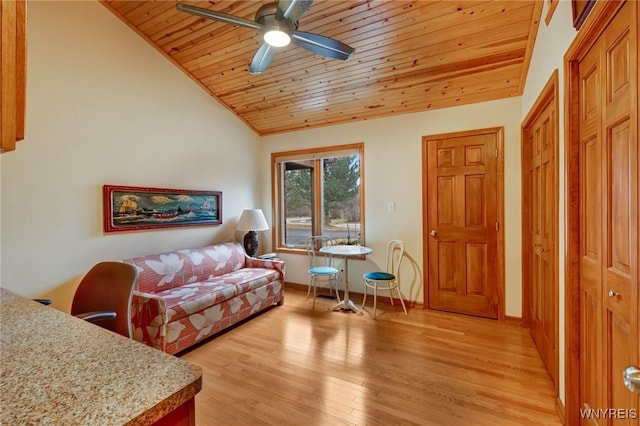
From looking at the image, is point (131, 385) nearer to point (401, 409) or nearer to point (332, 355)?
point (401, 409)

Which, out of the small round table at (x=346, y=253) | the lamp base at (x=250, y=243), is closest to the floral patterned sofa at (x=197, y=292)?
the lamp base at (x=250, y=243)

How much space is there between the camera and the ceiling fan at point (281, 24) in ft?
6.13

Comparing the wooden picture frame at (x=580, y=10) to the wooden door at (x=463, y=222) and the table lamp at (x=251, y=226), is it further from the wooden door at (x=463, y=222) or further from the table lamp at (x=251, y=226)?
the table lamp at (x=251, y=226)

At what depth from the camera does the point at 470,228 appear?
3.42 m

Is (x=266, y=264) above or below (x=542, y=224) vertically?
below

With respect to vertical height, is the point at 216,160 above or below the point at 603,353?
above

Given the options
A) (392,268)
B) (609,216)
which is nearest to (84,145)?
(392,268)

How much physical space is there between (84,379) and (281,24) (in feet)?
6.93

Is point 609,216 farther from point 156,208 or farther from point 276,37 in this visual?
point 156,208

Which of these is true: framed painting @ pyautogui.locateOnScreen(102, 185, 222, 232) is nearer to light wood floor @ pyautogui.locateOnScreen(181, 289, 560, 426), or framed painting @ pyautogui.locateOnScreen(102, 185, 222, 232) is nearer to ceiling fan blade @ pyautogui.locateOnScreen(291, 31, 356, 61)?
light wood floor @ pyautogui.locateOnScreen(181, 289, 560, 426)

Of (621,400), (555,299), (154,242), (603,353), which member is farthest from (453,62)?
(154,242)

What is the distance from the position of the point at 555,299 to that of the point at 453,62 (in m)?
2.32

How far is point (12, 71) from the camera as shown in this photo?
636 mm

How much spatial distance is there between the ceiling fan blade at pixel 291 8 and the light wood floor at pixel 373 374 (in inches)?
101
